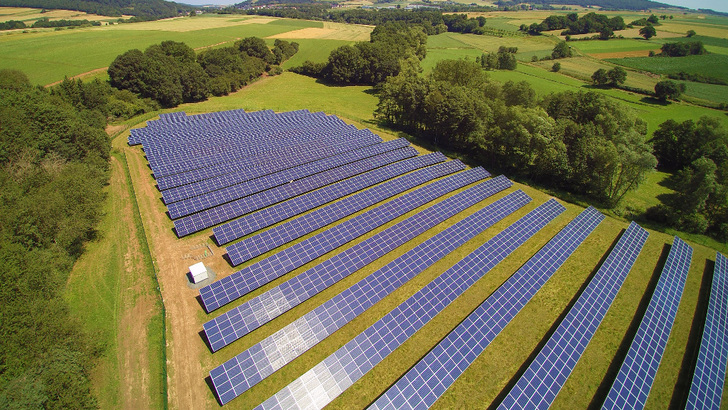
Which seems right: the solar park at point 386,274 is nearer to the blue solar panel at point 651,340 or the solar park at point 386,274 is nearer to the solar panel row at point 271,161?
the blue solar panel at point 651,340

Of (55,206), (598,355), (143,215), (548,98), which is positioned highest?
(548,98)

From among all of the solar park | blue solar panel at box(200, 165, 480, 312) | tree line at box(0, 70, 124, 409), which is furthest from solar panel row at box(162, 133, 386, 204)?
blue solar panel at box(200, 165, 480, 312)

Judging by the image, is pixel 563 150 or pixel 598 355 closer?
pixel 598 355

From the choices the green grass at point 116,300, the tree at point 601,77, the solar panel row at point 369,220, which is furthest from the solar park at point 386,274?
the tree at point 601,77

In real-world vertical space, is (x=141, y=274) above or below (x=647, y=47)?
below

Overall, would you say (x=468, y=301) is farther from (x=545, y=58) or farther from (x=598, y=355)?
(x=545, y=58)

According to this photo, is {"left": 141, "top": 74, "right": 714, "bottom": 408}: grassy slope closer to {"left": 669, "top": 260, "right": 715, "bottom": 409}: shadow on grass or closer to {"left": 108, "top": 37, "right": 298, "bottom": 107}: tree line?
{"left": 669, "top": 260, "right": 715, "bottom": 409}: shadow on grass

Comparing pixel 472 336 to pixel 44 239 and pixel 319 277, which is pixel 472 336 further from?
pixel 44 239

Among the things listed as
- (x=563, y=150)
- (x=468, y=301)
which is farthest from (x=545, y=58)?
(x=468, y=301)

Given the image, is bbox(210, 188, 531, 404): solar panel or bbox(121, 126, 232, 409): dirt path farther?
bbox(121, 126, 232, 409): dirt path
